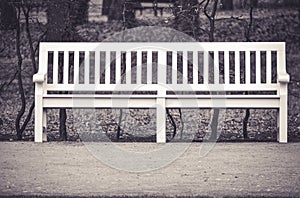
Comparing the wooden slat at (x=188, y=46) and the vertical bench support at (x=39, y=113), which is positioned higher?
the wooden slat at (x=188, y=46)

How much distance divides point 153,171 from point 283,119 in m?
2.24

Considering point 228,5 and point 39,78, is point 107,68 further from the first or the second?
point 228,5

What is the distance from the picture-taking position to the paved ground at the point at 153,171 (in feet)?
19.5

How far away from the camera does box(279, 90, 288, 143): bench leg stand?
27.7ft

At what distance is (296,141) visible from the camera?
29.0 ft

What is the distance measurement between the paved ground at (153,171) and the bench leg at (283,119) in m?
0.16

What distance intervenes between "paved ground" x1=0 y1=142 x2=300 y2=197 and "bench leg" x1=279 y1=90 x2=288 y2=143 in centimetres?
16

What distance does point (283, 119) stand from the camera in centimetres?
848

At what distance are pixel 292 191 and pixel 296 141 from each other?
302 cm

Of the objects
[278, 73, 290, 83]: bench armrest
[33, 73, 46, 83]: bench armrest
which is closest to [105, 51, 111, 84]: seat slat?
[33, 73, 46, 83]: bench armrest

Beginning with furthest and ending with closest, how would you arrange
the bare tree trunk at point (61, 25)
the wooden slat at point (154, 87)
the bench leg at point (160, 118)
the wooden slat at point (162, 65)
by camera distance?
1. the bare tree trunk at point (61, 25)
2. the wooden slat at point (162, 65)
3. the wooden slat at point (154, 87)
4. the bench leg at point (160, 118)

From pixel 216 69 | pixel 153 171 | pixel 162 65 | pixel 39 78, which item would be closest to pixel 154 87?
pixel 162 65

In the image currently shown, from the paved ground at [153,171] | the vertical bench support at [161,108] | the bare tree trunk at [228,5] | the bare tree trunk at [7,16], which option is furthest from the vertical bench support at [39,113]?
the bare tree trunk at [228,5]

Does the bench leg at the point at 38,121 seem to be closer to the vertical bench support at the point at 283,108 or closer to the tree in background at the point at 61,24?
the tree in background at the point at 61,24
